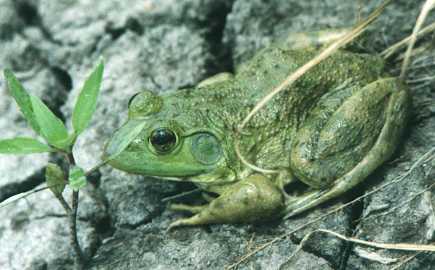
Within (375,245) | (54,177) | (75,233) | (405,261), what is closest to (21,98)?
(54,177)

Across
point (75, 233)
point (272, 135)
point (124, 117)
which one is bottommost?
point (75, 233)

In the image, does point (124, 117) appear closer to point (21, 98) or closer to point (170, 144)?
point (170, 144)

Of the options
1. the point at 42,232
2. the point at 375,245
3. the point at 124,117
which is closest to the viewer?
the point at 375,245

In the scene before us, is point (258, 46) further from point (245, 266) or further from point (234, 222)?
point (245, 266)

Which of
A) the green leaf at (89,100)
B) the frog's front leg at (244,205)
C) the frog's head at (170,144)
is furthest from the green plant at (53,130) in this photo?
the frog's front leg at (244,205)

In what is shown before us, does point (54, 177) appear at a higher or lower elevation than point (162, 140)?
lower
